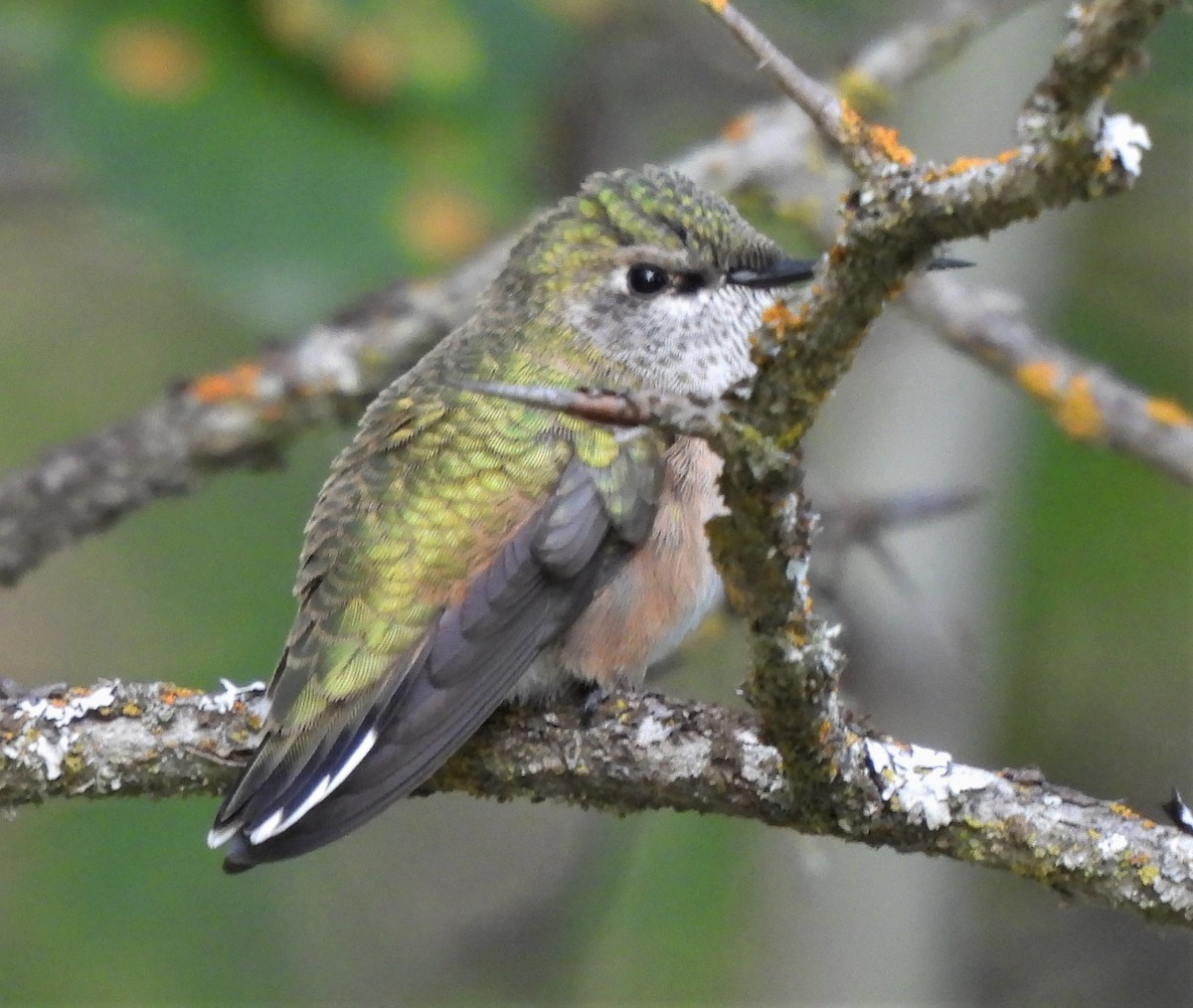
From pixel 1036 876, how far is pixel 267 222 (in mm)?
2918

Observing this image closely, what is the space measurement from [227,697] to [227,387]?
1.49m

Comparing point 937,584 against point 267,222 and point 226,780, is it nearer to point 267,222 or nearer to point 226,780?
point 267,222

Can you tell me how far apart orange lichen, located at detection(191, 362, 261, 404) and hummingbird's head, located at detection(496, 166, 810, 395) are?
35.0 inches

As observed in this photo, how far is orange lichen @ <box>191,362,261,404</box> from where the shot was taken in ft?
13.6

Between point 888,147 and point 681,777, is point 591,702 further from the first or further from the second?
point 888,147

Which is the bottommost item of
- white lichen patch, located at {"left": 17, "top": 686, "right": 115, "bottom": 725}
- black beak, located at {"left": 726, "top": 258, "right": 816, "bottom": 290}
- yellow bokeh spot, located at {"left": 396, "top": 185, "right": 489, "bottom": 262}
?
white lichen patch, located at {"left": 17, "top": 686, "right": 115, "bottom": 725}

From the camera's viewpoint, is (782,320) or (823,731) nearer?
(782,320)

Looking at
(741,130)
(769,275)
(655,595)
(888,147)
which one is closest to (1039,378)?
(769,275)

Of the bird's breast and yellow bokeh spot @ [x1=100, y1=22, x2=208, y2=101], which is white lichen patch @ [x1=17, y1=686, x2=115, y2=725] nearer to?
the bird's breast

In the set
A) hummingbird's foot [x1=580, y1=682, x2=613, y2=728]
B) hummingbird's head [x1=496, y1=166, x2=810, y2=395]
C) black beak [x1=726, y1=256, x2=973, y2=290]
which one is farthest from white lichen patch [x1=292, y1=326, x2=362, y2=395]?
hummingbird's foot [x1=580, y1=682, x2=613, y2=728]

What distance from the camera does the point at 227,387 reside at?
4.14 meters

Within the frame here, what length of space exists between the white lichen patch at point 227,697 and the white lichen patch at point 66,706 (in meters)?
0.15

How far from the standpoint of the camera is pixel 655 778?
8.51ft

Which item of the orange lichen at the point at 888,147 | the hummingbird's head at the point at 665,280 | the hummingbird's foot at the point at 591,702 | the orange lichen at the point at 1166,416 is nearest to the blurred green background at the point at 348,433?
the orange lichen at the point at 1166,416
